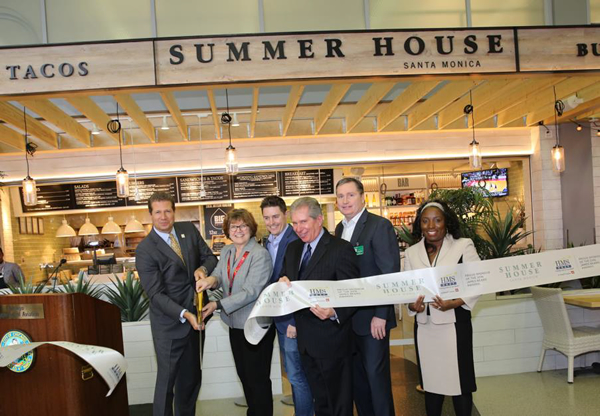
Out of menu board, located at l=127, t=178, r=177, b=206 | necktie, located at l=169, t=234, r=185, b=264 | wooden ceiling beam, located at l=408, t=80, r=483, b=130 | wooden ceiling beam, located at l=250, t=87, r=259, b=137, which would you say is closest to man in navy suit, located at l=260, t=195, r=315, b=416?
necktie, located at l=169, t=234, r=185, b=264

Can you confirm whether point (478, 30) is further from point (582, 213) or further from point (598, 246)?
point (582, 213)

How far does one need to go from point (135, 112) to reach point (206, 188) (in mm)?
2462

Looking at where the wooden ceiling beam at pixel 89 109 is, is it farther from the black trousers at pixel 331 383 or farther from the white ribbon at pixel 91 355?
the black trousers at pixel 331 383

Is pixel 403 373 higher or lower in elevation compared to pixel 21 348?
lower

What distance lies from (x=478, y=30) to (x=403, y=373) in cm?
327

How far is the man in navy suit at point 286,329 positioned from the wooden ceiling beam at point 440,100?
3.21 m

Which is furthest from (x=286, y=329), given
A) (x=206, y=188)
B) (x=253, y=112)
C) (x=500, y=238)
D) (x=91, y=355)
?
(x=206, y=188)

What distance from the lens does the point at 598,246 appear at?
11.9ft

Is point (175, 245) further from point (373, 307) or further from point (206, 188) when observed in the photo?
point (206, 188)

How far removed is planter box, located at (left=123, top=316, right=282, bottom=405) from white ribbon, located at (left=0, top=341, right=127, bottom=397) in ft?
6.06

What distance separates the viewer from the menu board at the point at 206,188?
845 centimetres

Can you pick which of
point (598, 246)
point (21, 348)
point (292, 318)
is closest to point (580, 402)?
point (598, 246)

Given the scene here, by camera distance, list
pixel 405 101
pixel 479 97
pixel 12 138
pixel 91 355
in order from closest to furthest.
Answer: pixel 91 355 < pixel 405 101 < pixel 479 97 < pixel 12 138

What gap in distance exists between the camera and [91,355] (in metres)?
2.54
